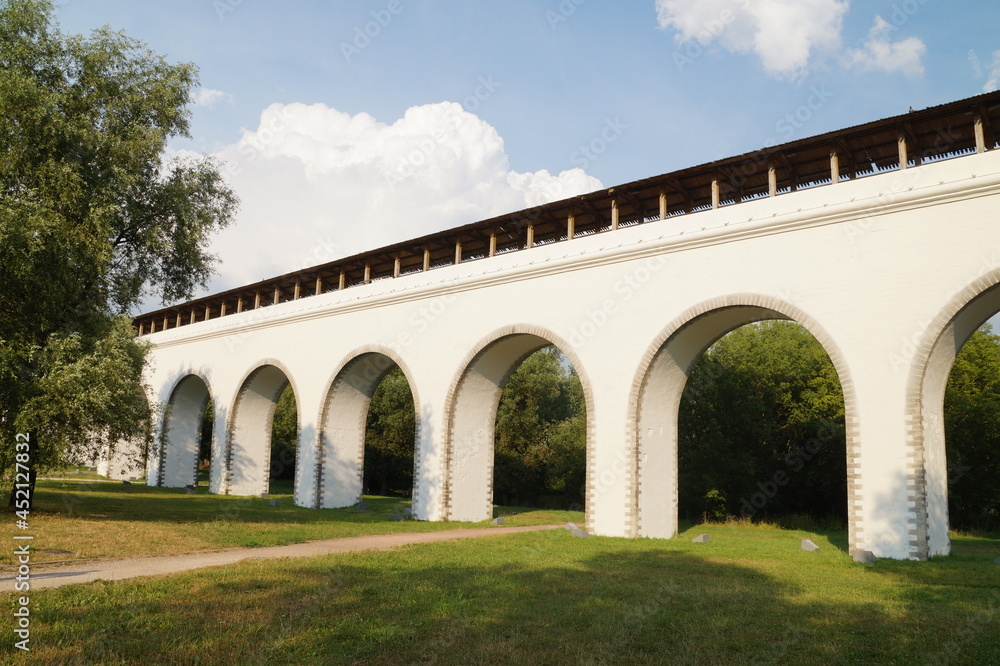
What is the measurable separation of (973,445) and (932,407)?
11.9 metres

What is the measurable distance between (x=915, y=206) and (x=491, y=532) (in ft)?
36.0

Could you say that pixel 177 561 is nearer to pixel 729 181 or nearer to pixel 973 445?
pixel 729 181

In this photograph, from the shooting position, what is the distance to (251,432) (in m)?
26.2

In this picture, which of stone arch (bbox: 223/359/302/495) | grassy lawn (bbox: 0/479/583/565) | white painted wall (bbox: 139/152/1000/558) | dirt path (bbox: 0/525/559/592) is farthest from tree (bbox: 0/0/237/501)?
stone arch (bbox: 223/359/302/495)

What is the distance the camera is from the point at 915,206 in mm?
12016

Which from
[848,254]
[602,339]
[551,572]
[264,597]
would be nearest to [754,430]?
[602,339]

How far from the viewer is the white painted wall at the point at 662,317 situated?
457 inches

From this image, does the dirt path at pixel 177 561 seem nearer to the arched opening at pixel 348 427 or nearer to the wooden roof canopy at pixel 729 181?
the arched opening at pixel 348 427

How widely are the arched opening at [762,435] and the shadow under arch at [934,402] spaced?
453 inches

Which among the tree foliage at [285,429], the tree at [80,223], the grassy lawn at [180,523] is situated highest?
the tree at [80,223]

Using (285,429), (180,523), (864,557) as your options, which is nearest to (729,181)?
(864,557)

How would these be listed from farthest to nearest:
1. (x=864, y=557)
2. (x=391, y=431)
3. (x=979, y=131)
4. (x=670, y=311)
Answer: (x=391, y=431)
(x=670, y=311)
(x=979, y=131)
(x=864, y=557)

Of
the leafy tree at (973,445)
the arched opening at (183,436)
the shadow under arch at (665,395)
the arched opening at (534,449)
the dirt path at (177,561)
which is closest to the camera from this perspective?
the dirt path at (177,561)

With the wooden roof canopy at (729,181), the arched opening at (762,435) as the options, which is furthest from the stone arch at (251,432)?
the arched opening at (762,435)
